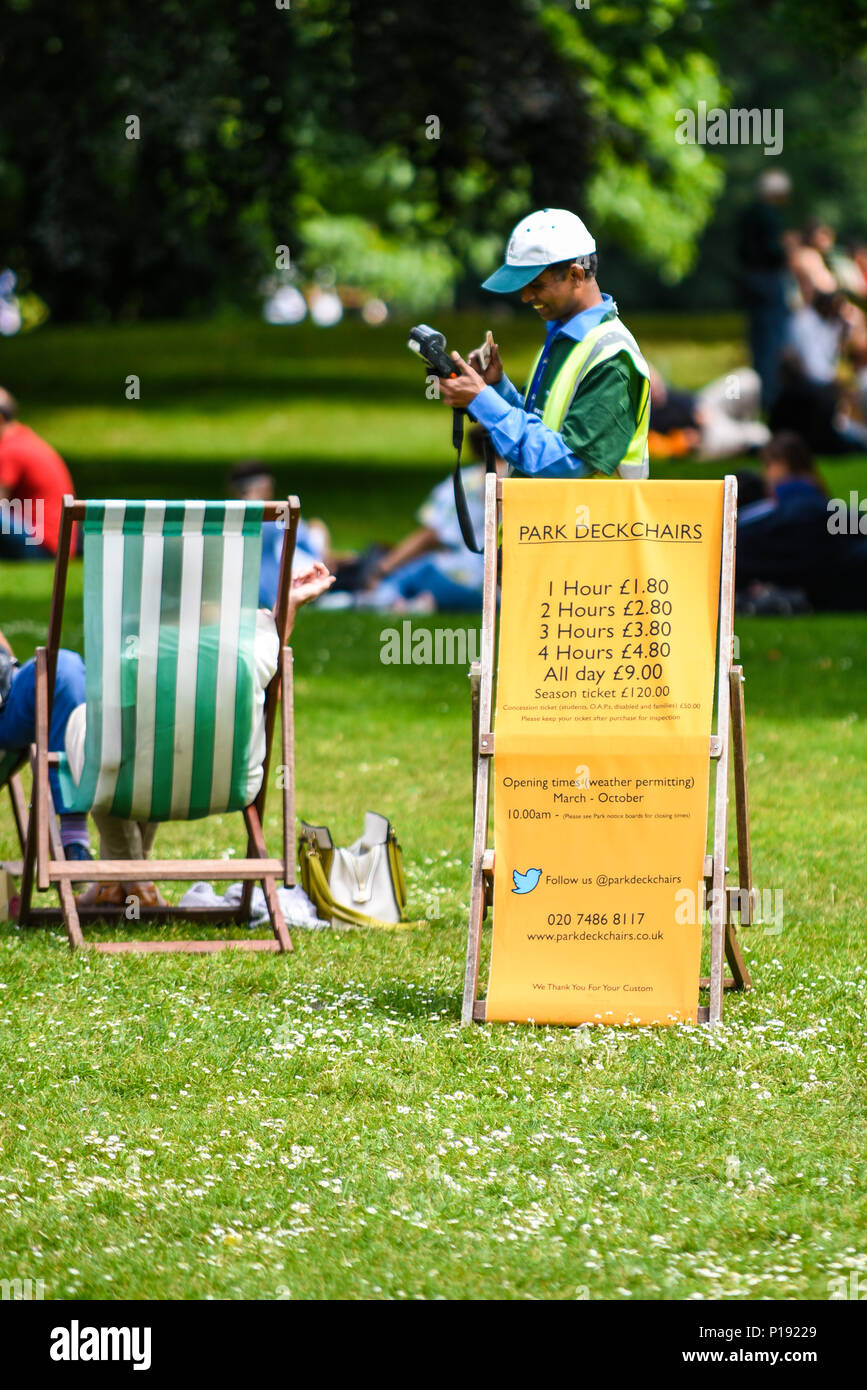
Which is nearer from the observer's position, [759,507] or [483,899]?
[483,899]

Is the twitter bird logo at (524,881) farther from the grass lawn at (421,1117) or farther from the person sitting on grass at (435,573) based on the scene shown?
the person sitting on grass at (435,573)

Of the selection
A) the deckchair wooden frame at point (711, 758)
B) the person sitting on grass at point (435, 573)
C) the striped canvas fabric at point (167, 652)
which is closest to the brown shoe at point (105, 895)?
the striped canvas fabric at point (167, 652)

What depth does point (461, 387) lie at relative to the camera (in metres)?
5.70

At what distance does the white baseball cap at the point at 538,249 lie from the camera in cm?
584

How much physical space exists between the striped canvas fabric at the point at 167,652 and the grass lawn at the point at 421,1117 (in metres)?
0.61

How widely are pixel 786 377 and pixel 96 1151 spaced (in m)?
15.7

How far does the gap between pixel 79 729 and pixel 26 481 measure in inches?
358

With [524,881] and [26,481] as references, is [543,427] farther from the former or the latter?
[26,481]

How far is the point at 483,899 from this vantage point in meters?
5.75

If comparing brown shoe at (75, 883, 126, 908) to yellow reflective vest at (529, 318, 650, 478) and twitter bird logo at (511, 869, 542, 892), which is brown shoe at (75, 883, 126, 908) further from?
yellow reflective vest at (529, 318, 650, 478)

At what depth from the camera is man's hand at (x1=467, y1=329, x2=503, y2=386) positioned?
589 centimetres

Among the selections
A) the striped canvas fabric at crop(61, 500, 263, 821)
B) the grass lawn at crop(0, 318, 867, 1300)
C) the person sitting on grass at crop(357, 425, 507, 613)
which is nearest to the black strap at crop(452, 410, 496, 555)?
the striped canvas fabric at crop(61, 500, 263, 821)

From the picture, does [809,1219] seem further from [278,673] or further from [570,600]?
[278,673]

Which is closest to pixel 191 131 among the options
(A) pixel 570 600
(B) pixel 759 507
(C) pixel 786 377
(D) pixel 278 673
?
(C) pixel 786 377
